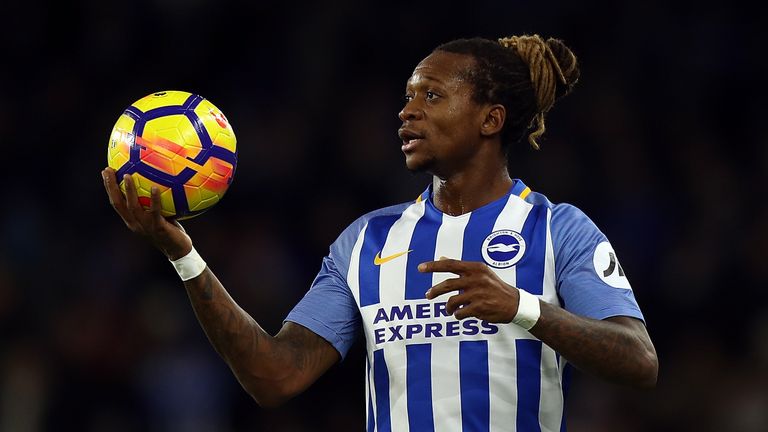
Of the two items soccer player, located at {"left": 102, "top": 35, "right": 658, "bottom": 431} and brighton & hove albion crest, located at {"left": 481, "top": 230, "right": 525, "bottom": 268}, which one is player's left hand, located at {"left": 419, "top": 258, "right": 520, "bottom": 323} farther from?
brighton & hove albion crest, located at {"left": 481, "top": 230, "right": 525, "bottom": 268}

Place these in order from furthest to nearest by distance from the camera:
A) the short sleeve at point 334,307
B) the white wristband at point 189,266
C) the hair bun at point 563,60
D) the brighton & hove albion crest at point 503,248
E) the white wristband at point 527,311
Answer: the hair bun at point 563,60 → the short sleeve at point 334,307 → the brighton & hove albion crest at point 503,248 → the white wristband at point 189,266 → the white wristband at point 527,311

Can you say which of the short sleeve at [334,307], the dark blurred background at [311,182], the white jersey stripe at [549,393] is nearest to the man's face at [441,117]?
the short sleeve at [334,307]

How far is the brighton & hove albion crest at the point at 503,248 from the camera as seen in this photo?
3.61 meters

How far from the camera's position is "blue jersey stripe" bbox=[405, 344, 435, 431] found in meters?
3.52

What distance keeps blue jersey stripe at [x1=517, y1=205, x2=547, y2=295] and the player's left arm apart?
10.5 inches

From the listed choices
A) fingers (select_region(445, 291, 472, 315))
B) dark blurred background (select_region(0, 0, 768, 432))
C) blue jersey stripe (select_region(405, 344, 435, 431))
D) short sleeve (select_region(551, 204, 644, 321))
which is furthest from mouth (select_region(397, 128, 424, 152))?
dark blurred background (select_region(0, 0, 768, 432))

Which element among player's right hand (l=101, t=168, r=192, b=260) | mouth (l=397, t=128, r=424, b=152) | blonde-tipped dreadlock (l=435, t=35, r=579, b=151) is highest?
blonde-tipped dreadlock (l=435, t=35, r=579, b=151)

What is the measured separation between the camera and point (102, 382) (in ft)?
25.5

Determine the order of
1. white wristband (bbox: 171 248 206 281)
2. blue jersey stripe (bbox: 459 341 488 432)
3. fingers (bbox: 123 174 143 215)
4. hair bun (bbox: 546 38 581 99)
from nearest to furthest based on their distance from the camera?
1. fingers (bbox: 123 174 143 215)
2. white wristband (bbox: 171 248 206 281)
3. blue jersey stripe (bbox: 459 341 488 432)
4. hair bun (bbox: 546 38 581 99)

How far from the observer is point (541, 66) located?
389cm

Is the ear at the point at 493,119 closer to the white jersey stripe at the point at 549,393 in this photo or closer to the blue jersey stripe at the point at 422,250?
the blue jersey stripe at the point at 422,250

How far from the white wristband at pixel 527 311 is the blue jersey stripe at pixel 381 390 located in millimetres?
659

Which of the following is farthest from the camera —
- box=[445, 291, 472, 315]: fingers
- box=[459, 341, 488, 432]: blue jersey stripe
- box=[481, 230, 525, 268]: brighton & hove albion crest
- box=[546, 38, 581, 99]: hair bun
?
box=[546, 38, 581, 99]: hair bun

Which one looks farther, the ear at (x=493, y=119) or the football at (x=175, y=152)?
the ear at (x=493, y=119)
